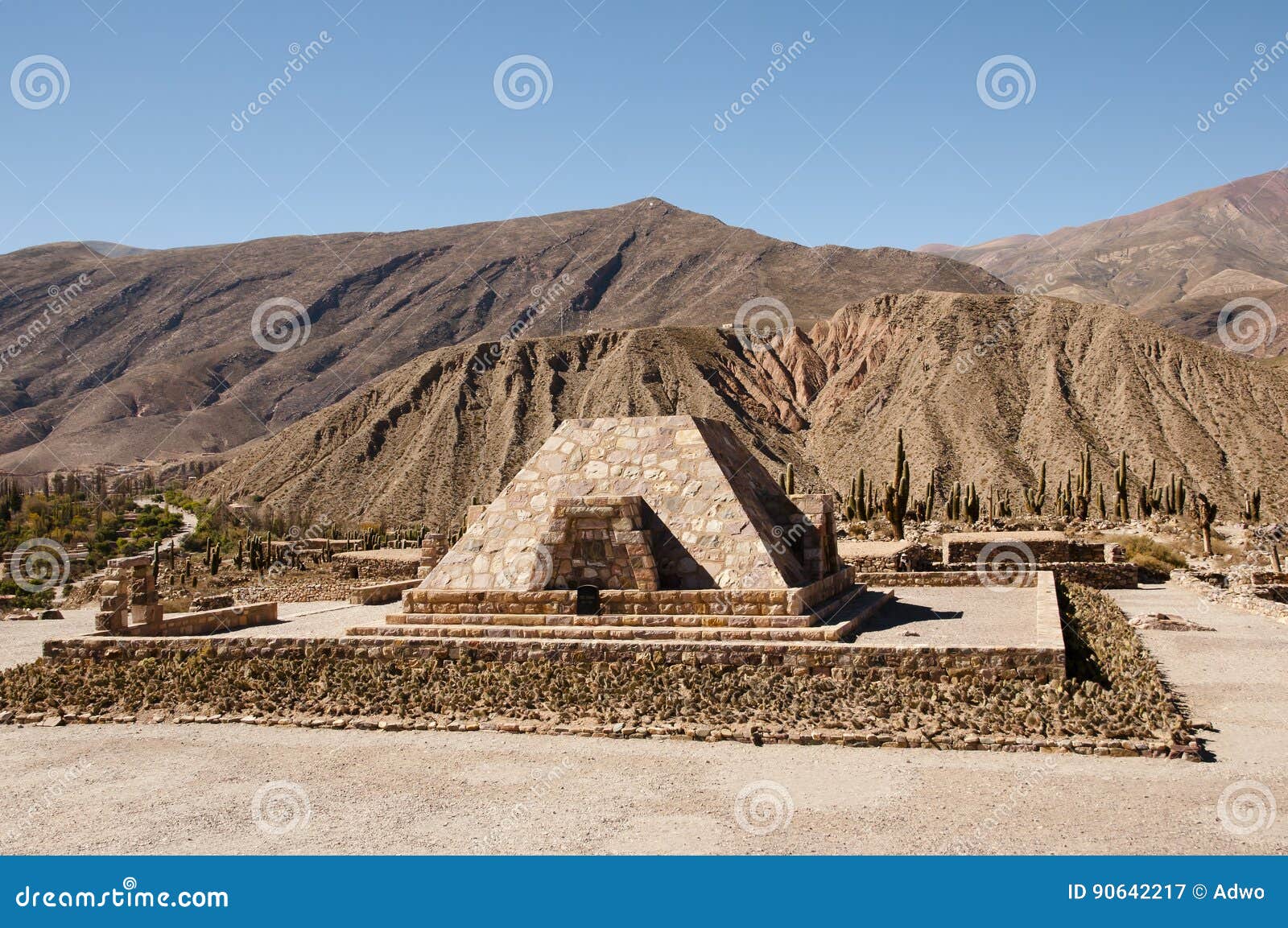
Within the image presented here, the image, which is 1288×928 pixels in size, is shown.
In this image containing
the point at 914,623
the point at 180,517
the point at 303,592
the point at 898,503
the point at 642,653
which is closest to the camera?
the point at 642,653

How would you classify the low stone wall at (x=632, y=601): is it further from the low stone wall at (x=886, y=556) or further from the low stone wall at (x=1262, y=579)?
the low stone wall at (x=1262, y=579)

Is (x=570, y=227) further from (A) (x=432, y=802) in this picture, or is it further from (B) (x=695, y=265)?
(A) (x=432, y=802)

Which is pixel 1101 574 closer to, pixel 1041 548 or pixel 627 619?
pixel 1041 548

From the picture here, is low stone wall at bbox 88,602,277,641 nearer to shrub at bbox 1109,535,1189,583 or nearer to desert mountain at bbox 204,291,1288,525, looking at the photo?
shrub at bbox 1109,535,1189,583

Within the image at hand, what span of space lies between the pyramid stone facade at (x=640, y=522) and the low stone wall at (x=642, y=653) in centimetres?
125

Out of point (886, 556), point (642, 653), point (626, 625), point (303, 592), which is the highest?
point (886, 556)

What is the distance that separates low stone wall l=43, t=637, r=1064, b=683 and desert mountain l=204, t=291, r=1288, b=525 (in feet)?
147

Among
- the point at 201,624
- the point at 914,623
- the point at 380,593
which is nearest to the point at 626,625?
the point at 914,623

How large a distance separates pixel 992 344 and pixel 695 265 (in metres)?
56.5

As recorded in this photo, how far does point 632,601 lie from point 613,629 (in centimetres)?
81

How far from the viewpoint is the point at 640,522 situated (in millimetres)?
13250

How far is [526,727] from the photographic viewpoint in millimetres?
10422

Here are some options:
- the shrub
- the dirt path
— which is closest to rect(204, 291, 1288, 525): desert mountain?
the dirt path

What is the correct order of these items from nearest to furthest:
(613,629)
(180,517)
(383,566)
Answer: (613,629) < (383,566) < (180,517)
